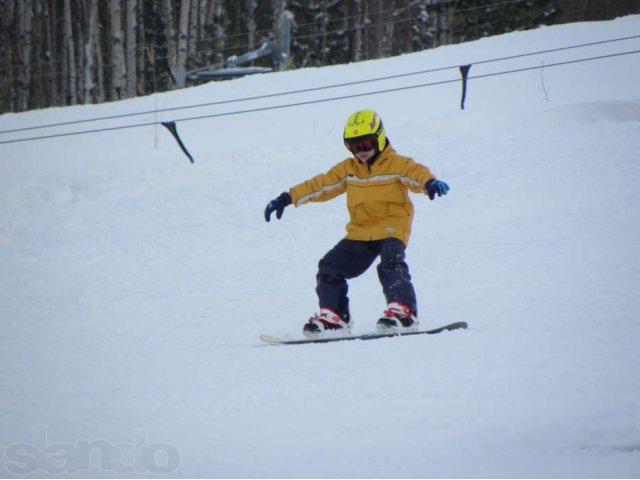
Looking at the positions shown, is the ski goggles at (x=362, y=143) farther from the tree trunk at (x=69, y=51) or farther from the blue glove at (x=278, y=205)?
the tree trunk at (x=69, y=51)

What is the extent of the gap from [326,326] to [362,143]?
1.16 meters

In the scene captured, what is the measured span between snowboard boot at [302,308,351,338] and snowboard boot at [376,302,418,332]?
11.9 inches

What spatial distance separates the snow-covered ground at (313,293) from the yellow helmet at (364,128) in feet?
4.22

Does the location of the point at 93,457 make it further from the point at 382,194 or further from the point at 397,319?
the point at 382,194

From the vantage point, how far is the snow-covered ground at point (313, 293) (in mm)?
2764

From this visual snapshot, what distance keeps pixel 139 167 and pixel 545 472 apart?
29.9 feet

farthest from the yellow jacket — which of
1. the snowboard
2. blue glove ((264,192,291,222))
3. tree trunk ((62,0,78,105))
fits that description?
tree trunk ((62,0,78,105))

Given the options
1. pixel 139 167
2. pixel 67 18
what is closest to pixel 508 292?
pixel 139 167

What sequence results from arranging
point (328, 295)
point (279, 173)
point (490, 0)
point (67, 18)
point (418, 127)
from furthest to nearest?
1. point (67, 18)
2. point (490, 0)
3. point (418, 127)
4. point (279, 173)
5. point (328, 295)

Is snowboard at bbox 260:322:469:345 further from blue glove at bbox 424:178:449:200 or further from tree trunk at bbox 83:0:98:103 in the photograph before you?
tree trunk at bbox 83:0:98:103

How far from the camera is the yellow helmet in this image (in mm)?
4727

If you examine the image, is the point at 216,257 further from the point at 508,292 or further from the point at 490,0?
the point at 490,0

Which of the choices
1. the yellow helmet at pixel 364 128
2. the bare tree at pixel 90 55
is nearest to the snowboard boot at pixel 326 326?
the yellow helmet at pixel 364 128

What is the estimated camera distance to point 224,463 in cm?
266
